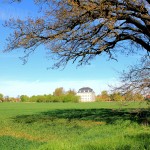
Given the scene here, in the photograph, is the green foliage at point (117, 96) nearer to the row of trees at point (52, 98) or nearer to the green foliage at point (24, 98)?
the row of trees at point (52, 98)

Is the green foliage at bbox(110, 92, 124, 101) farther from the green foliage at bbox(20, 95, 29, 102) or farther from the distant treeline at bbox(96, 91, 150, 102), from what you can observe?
the green foliage at bbox(20, 95, 29, 102)

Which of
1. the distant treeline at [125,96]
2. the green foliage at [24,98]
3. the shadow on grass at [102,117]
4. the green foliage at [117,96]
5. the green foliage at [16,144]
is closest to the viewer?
the green foliage at [16,144]

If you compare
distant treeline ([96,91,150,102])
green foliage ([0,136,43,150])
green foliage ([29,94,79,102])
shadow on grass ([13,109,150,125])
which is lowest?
green foliage ([0,136,43,150])

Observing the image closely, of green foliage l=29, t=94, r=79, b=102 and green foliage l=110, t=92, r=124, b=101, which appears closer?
green foliage l=110, t=92, r=124, b=101

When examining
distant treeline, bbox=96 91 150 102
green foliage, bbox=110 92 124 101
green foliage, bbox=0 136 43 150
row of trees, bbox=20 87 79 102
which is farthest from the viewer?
row of trees, bbox=20 87 79 102

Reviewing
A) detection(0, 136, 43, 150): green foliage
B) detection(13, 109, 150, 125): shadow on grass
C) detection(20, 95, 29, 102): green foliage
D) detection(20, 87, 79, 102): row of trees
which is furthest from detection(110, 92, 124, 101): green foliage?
detection(20, 95, 29, 102): green foliage

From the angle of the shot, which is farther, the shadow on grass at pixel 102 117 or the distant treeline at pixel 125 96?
the shadow on grass at pixel 102 117

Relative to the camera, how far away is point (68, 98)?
112438mm

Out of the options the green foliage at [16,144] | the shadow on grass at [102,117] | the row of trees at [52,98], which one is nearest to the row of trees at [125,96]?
the shadow on grass at [102,117]

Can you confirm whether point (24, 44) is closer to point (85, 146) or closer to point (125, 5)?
point (125, 5)

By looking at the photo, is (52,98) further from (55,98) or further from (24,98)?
(24,98)

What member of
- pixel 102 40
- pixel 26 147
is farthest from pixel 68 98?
pixel 26 147

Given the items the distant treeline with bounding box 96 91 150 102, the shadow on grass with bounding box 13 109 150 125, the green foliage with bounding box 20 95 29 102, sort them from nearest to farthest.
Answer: the distant treeline with bounding box 96 91 150 102 < the shadow on grass with bounding box 13 109 150 125 < the green foliage with bounding box 20 95 29 102

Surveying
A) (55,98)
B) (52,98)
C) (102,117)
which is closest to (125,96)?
(102,117)
